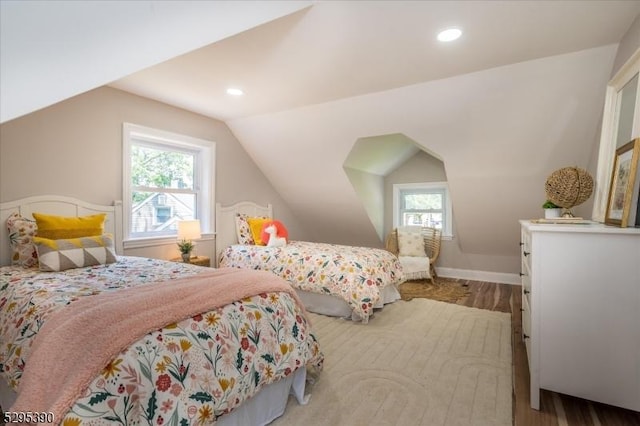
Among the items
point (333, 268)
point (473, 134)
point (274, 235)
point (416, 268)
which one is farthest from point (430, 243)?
point (274, 235)

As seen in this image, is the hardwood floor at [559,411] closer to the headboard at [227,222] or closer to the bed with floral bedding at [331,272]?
the bed with floral bedding at [331,272]

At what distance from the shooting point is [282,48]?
2.40 meters

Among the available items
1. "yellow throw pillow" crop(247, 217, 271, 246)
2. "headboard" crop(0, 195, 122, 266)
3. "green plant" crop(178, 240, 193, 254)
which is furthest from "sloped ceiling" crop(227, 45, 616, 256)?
"headboard" crop(0, 195, 122, 266)

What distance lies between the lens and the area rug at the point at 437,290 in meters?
3.98

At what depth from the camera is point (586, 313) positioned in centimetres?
165

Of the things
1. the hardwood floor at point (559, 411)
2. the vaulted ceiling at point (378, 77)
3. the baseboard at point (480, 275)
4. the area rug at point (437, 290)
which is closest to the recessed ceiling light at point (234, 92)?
the vaulted ceiling at point (378, 77)

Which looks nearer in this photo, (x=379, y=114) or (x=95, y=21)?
(x=95, y=21)

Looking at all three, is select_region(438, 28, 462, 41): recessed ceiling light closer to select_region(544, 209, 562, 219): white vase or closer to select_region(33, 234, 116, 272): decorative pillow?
select_region(544, 209, 562, 219): white vase

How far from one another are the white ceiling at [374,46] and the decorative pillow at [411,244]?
2433mm

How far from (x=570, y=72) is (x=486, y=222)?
2.09 metres

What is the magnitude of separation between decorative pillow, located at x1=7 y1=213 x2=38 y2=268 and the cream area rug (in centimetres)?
223

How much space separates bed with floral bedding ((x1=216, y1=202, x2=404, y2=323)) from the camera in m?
3.12

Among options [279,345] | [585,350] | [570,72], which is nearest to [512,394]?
[585,350]

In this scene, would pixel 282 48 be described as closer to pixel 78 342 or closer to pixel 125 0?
pixel 125 0
